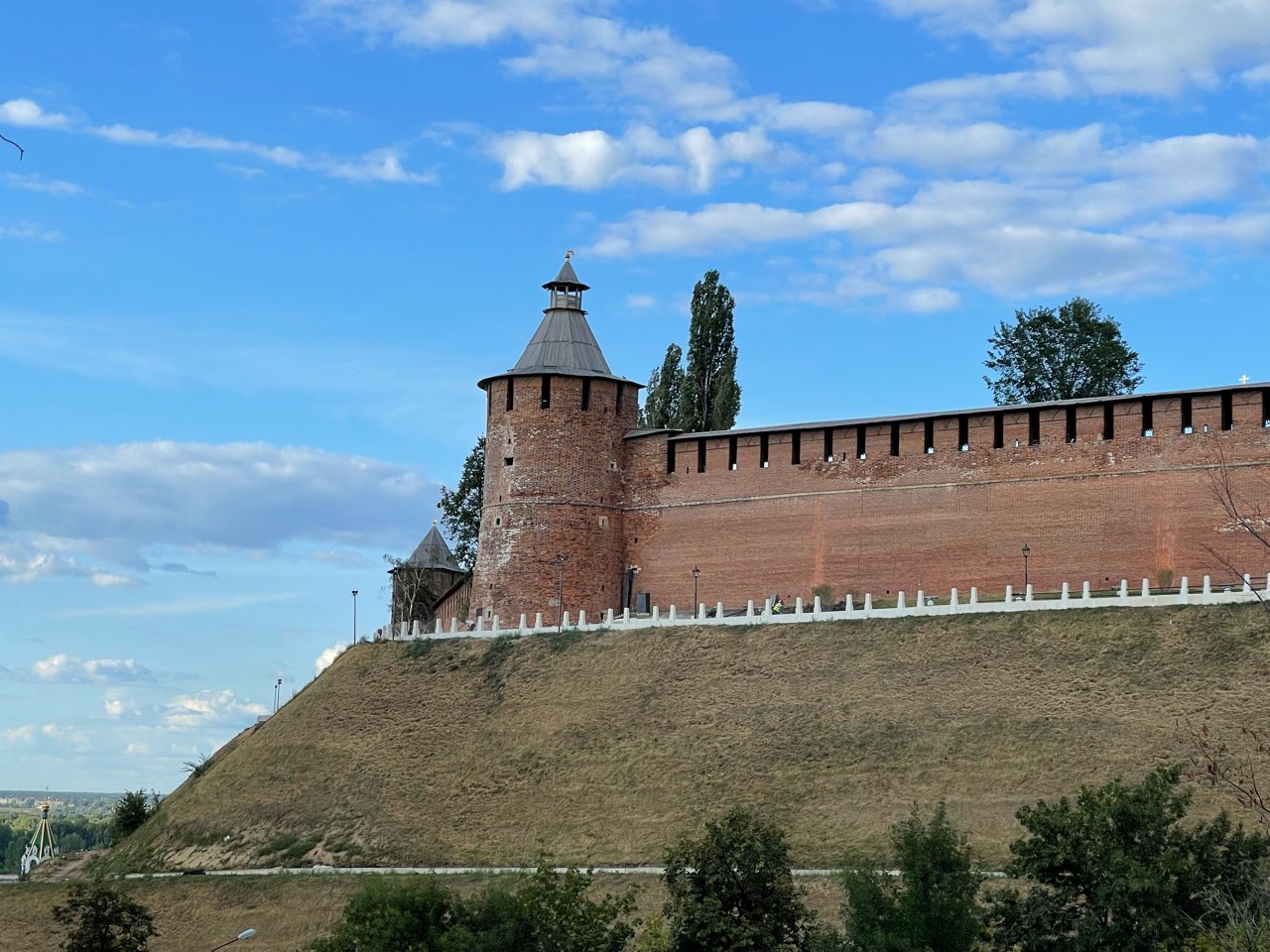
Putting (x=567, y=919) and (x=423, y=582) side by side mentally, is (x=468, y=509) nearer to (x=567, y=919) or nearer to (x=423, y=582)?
(x=423, y=582)

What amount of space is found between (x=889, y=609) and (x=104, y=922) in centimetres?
1841

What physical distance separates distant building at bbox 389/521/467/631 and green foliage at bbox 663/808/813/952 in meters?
27.5

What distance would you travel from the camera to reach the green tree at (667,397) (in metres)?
54.8

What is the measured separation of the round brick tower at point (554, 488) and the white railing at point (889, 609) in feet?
2.46

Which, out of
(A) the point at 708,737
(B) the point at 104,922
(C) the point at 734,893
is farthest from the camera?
(A) the point at 708,737

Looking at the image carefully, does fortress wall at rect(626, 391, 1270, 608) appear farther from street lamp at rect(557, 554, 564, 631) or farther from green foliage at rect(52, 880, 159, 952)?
green foliage at rect(52, 880, 159, 952)

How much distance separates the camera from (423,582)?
54844mm

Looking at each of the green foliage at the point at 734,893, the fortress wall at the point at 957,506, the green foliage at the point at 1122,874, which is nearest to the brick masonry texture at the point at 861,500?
→ the fortress wall at the point at 957,506

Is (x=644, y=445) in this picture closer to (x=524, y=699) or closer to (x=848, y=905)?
(x=524, y=699)

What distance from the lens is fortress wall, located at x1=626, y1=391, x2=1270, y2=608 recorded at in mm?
40625

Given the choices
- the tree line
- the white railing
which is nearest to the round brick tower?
the white railing

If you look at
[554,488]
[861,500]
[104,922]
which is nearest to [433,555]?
[554,488]

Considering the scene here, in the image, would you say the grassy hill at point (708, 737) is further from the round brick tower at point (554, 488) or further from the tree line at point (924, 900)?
the tree line at point (924, 900)

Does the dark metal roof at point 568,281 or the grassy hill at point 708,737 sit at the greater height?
the dark metal roof at point 568,281
